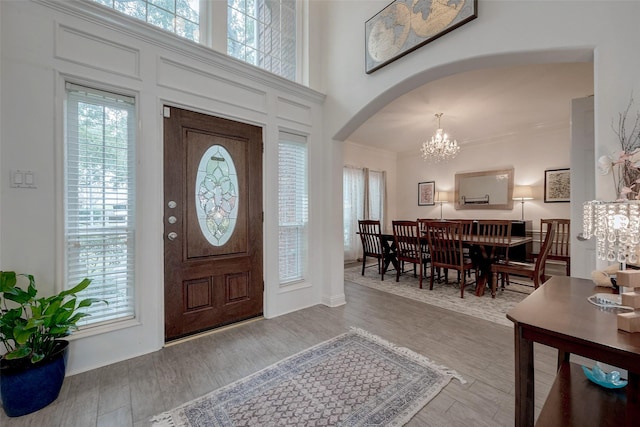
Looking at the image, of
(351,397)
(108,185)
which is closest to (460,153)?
(351,397)

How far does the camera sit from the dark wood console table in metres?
0.85

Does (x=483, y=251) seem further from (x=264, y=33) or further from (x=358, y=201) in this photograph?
(x=264, y=33)

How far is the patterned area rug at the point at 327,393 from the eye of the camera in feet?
4.79

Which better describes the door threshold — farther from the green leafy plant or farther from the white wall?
the green leafy plant

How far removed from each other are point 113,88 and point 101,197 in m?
0.83

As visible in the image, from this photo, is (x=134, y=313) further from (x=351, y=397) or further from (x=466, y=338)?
(x=466, y=338)

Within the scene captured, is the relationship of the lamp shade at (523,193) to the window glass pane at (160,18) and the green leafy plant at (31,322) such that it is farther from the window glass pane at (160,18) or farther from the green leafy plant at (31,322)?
the green leafy plant at (31,322)

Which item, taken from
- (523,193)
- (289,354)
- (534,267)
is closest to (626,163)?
(534,267)

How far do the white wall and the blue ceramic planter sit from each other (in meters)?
0.34

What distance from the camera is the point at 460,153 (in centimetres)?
600

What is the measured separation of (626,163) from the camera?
4.54 feet

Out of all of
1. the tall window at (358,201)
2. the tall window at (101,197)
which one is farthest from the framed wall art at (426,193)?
the tall window at (101,197)

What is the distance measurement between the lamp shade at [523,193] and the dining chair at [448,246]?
229 cm

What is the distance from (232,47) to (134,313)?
2.64m
